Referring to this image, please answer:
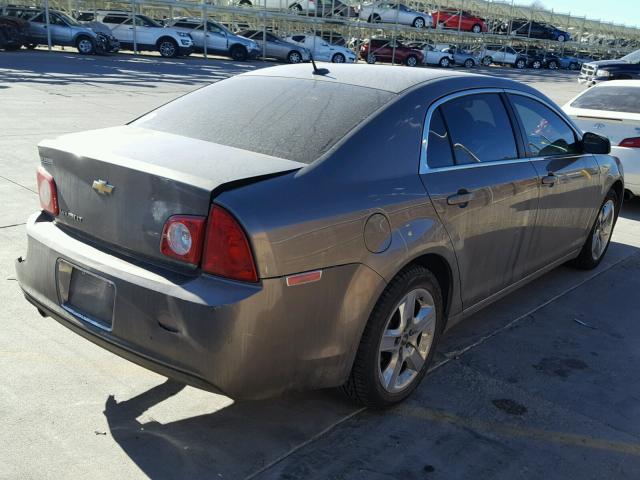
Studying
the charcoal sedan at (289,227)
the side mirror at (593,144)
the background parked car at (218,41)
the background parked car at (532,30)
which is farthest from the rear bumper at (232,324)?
the background parked car at (532,30)

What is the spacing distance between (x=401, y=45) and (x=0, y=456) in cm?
3917

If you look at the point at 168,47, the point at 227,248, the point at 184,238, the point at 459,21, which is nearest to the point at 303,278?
the point at 227,248

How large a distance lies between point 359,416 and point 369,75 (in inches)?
73.3

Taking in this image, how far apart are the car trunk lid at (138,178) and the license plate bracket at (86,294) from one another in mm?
174

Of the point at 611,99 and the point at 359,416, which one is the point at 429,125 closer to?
the point at 359,416

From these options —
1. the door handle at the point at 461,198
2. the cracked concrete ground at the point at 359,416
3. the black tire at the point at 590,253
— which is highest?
the door handle at the point at 461,198

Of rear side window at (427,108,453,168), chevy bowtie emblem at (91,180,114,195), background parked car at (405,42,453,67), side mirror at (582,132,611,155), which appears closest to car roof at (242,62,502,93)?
rear side window at (427,108,453,168)

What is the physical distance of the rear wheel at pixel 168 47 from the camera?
101 feet

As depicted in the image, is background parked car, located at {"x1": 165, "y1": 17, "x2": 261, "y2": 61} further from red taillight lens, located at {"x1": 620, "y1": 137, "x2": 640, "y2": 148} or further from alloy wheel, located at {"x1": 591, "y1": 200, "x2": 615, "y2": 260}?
alloy wheel, located at {"x1": 591, "y1": 200, "x2": 615, "y2": 260}

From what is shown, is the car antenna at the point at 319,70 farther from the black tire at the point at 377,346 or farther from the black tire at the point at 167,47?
the black tire at the point at 167,47

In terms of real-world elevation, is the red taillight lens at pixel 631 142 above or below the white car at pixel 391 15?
below

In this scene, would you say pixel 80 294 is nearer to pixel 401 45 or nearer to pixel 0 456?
pixel 0 456

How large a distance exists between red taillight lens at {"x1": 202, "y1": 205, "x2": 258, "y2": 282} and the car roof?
1.33 metres

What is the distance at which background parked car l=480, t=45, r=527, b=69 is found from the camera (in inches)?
1831
